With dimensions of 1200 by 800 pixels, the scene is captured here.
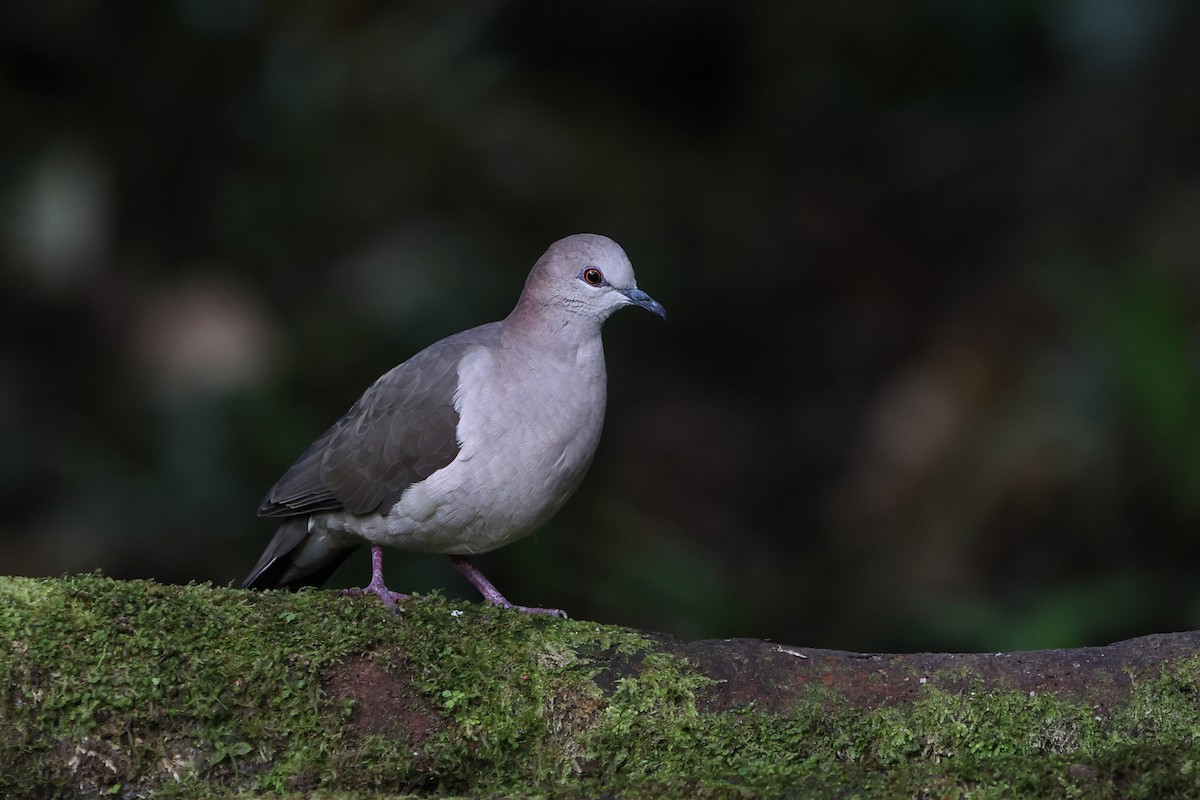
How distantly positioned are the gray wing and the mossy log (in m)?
0.87

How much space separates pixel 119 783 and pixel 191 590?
0.62 metres

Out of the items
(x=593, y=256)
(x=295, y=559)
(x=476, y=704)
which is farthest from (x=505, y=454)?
(x=295, y=559)

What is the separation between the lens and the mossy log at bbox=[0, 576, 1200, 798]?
10.3 feet

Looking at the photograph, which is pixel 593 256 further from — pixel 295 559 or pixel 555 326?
pixel 295 559

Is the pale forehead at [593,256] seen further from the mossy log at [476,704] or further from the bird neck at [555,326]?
the mossy log at [476,704]

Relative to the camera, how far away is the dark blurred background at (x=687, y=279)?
6812 mm

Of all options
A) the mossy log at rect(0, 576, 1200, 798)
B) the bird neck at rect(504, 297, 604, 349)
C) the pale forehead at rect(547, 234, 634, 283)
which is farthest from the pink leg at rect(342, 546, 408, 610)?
the pale forehead at rect(547, 234, 634, 283)

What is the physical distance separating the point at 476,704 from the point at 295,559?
189 cm

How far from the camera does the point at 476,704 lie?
3.44m

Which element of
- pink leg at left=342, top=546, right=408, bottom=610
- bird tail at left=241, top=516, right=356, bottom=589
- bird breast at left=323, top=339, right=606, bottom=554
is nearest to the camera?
pink leg at left=342, top=546, right=408, bottom=610

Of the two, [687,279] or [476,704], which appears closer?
[476,704]

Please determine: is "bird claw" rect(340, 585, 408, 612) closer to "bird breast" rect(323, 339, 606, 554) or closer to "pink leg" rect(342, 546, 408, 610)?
"pink leg" rect(342, 546, 408, 610)

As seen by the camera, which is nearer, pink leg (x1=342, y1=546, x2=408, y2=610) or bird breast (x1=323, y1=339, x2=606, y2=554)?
pink leg (x1=342, y1=546, x2=408, y2=610)

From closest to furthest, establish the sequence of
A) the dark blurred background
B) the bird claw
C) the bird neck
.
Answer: the bird claw → the bird neck → the dark blurred background
